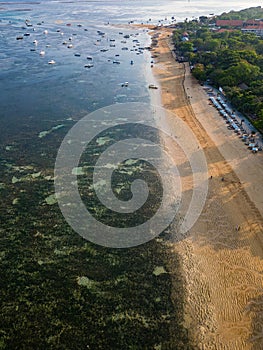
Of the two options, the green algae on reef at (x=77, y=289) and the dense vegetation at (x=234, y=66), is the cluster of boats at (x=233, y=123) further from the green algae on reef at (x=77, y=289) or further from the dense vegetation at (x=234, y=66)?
the green algae on reef at (x=77, y=289)

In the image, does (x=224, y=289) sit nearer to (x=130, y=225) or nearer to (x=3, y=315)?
(x=130, y=225)

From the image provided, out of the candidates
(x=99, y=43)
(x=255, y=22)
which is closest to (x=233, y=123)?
(x=99, y=43)

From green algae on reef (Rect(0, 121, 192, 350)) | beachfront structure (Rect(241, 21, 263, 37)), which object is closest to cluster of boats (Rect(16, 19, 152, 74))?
beachfront structure (Rect(241, 21, 263, 37))


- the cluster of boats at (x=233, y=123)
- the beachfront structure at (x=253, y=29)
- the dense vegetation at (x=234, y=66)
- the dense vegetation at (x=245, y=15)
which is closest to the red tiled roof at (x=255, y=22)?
the beachfront structure at (x=253, y=29)

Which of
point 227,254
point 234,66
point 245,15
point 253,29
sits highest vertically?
point 245,15

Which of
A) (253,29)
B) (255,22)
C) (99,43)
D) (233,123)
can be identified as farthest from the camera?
(255,22)

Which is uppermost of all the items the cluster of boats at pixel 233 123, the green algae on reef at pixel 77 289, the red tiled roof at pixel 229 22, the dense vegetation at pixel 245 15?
the dense vegetation at pixel 245 15

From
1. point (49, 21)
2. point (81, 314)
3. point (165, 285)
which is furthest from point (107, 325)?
point (49, 21)

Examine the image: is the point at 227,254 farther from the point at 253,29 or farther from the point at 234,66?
the point at 253,29
